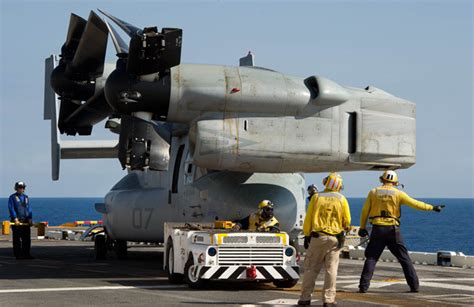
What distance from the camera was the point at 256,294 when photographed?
15539 mm

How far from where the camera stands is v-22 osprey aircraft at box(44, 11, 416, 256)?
1745cm

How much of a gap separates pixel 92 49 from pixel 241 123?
A: 432 cm

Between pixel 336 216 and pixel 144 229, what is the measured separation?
9529mm

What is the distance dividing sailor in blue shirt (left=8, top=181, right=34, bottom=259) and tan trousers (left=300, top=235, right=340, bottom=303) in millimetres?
12521

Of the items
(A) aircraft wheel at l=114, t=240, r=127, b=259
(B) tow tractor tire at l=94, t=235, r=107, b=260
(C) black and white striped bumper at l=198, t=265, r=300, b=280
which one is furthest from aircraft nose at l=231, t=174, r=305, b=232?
(B) tow tractor tire at l=94, t=235, r=107, b=260

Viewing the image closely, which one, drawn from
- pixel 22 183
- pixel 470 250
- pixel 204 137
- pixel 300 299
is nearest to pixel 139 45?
pixel 204 137

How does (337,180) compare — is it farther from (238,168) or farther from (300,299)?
(238,168)

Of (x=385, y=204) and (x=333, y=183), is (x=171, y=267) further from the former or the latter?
(x=333, y=183)

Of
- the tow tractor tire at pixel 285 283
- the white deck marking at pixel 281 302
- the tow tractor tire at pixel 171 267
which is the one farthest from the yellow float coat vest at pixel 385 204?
the tow tractor tire at pixel 171 267

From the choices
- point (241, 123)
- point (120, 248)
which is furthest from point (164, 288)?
point (120, 248)

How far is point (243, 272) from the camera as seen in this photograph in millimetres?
16250

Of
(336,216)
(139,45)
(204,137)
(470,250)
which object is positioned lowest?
(470,250)

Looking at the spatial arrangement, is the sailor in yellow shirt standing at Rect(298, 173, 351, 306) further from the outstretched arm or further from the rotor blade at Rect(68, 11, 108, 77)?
the rotor blade at Rect(68, 11, 108, 77)

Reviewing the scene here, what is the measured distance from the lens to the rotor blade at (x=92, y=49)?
1959cm
